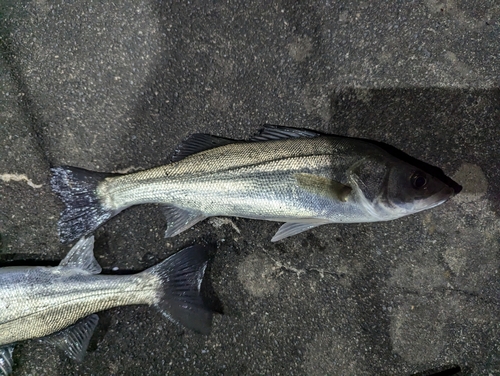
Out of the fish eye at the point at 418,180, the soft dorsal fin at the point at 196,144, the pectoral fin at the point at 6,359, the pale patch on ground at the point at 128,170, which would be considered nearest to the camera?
the fish eye at the point at 418,180

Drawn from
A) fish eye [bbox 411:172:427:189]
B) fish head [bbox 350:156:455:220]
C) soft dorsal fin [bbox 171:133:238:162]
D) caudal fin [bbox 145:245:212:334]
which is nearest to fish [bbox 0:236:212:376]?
caudal fin [bbox 145:245:212:334]

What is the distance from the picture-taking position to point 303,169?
2.80 meters

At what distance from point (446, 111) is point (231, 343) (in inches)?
105

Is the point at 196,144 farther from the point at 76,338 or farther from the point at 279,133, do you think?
the point at 76,338

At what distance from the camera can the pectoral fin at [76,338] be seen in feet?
9.67

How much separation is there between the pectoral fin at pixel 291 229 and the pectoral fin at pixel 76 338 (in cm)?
164

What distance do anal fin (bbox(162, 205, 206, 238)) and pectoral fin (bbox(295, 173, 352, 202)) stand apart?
33.4 inches

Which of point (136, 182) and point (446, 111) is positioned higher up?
point (446, 111)

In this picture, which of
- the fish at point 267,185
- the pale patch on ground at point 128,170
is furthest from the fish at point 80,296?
the pale patch on ground at point 128,170

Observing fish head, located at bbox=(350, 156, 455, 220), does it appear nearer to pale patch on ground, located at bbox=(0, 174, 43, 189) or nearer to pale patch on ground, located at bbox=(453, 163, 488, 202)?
pale patch on ground, located at bbox=(453, 163, 488, 202)

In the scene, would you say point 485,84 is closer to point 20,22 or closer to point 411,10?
point 411,10

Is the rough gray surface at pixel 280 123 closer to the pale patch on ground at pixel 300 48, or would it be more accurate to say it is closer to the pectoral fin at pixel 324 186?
the pale patch on ground at pixel 300 48

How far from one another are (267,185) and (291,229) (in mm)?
437

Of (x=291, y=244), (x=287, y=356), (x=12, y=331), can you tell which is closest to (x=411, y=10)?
(x=291, y=244)
